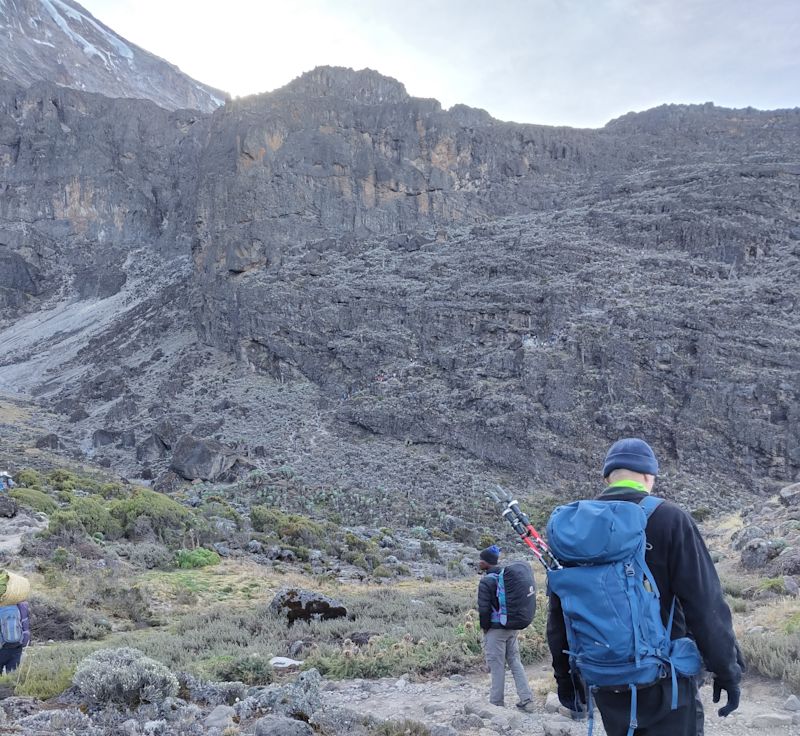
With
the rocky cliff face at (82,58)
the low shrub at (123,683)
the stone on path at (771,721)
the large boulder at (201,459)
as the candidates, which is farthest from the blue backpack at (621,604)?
the rocky cliff face at (82,58)

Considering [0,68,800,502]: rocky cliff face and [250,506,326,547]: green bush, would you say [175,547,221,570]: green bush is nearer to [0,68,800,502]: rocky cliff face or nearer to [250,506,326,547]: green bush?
[250,506,326,547]: green bush

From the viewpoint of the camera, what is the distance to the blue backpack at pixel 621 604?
2.48 metres

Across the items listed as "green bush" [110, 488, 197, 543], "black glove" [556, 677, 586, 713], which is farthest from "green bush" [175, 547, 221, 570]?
"black glove" [556, 677, 586, 713]

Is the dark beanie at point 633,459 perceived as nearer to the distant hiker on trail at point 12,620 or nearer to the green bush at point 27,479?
the distant hiker on trail at point 12,620

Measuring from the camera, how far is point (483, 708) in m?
5.28

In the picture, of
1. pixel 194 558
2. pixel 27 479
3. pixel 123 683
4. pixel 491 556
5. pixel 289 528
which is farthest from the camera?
pixel 27 479

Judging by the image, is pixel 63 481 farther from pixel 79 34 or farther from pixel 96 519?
pixel 79 34

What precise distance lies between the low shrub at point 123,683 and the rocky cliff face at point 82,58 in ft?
412

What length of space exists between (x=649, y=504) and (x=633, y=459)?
248 mm

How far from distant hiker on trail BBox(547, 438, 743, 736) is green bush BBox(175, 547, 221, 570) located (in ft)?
39.9

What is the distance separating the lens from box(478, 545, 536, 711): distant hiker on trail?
549 cm

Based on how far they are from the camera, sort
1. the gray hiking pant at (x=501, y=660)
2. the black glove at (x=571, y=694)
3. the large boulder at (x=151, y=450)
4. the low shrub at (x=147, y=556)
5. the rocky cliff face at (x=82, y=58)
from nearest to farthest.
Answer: the black glove at (x=571, y=694) → the gray hiking pant at (x=501, y=660) → the low shrub at (x=147, y=556) → the large boulder at (x=151, y=450) → the rocky cliff face at (x=82, y=58)

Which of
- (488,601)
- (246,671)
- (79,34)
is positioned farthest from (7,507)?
(79,34)

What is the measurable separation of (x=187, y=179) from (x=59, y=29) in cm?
10549
